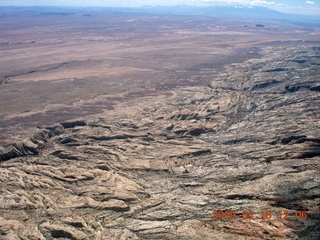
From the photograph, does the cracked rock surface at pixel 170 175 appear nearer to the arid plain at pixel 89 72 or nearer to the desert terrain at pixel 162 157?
the desert terrain at pixel 162 157

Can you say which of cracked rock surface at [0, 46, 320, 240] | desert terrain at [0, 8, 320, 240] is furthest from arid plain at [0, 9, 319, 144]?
cracked rock surface at [0, 46, 320, 240]

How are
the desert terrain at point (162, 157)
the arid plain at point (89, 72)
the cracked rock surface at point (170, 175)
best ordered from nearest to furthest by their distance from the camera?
the cracked rock surface at point (170, 175), the desert terrain at point (162, 157), the arid plain at point (89, 72)

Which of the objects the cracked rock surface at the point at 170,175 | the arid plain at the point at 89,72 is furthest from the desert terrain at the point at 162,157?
the arid plain at the point at 89,72

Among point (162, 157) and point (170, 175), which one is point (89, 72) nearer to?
point (162, 157)

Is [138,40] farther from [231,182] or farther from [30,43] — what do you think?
[231,182]

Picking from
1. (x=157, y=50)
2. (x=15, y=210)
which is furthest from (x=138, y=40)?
(x=15, y=210)
